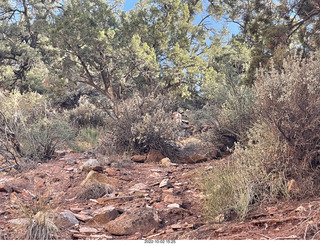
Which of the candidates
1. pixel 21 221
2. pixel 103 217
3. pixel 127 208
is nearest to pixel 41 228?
pixel 21 221

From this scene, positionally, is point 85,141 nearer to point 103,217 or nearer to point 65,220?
point 103,217

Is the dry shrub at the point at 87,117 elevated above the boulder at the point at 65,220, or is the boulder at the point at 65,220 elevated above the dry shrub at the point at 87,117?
the dry shrub at the point at 87,117

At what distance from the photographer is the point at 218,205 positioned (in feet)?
13.0

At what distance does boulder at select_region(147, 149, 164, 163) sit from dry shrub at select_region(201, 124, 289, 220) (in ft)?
10.9

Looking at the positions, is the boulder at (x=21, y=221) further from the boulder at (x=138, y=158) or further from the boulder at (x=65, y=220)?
the boulder at (x=138, y=158)

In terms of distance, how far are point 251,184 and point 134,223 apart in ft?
4.71

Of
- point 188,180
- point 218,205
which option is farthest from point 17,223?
point 188,180

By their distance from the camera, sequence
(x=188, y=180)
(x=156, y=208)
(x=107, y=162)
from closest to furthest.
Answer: (x=156, y=208), (x=188, y=180), (x=107, y=162)

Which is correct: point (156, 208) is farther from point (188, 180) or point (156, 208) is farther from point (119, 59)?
point (119, 59)

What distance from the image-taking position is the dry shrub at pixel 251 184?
3.85 m

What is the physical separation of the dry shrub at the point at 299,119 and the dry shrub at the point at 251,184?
0.15 metres

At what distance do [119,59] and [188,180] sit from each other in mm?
8104

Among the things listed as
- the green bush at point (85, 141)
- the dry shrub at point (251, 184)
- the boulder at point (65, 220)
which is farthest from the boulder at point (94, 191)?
the green bush at point (85, 141)

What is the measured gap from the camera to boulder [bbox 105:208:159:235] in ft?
12.5
